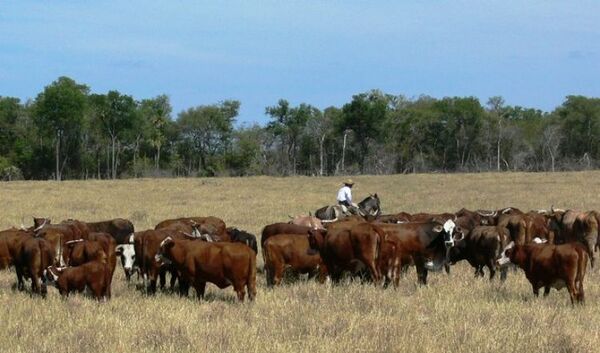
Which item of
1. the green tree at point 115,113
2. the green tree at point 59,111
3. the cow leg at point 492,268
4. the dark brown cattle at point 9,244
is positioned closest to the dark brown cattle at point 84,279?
the dark brown cattle at point 9,244

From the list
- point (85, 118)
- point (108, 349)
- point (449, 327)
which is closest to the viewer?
point (108, 349)

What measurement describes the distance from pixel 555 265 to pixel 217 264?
493cm

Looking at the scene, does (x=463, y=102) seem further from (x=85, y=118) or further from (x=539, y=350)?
(x=539, y=350)

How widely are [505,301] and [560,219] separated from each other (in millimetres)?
8009

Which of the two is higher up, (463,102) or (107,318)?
(463,102)

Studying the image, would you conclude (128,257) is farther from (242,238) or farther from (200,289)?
(242,238)

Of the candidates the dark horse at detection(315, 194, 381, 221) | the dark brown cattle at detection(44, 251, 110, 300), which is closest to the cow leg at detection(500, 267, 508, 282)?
the dark horse at detection(315, 194, 381, 221)

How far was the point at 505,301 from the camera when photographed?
12.4 m

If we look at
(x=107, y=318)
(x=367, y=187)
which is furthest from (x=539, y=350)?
(x=367, y=187)

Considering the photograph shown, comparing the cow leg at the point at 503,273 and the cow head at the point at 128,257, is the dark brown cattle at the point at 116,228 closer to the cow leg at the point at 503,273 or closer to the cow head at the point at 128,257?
the cow head at the point at 128,257

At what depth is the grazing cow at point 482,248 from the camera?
15292 millimetres

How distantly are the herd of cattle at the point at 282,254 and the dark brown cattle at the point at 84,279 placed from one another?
0.6 inches

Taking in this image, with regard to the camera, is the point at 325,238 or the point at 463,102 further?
the point at 463,102

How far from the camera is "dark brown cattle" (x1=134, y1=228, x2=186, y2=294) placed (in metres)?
13.6
